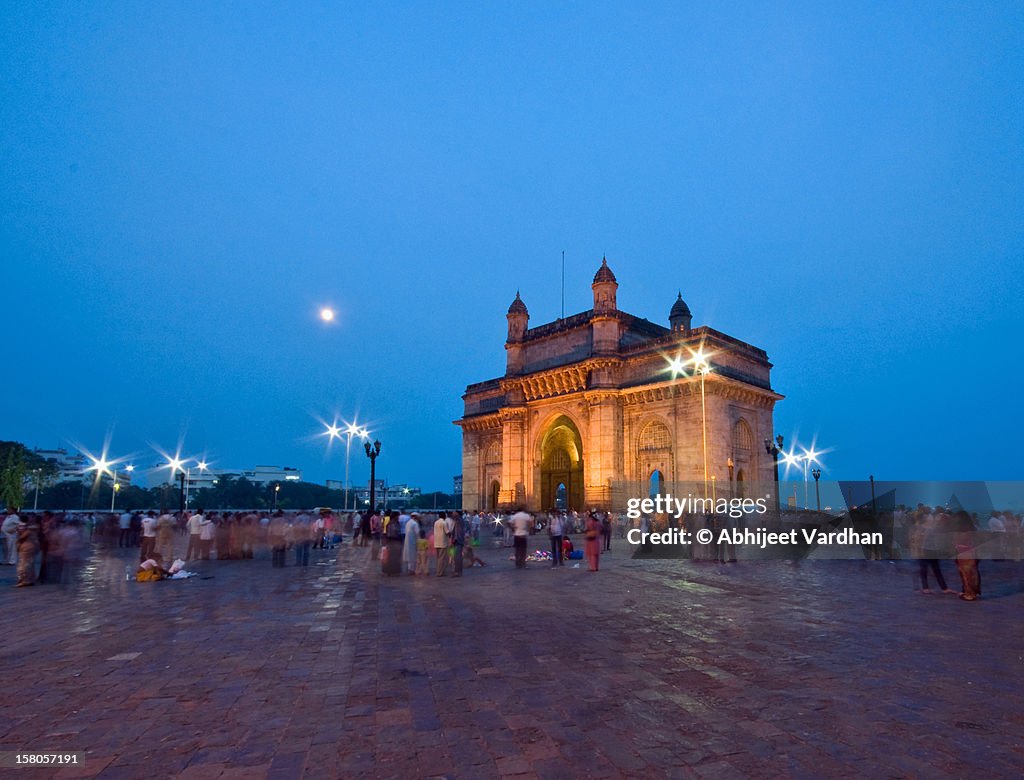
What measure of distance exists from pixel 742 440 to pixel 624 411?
300 inches

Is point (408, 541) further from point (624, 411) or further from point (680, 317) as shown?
point (680, 317)

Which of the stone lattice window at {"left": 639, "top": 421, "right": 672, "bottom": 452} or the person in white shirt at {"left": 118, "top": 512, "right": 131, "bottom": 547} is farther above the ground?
the stone lattice window at {"left": 639, "top": 421, "right": 672, "bottom": 452}

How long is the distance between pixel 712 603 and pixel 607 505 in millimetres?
28222

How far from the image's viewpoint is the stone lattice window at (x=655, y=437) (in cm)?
3809

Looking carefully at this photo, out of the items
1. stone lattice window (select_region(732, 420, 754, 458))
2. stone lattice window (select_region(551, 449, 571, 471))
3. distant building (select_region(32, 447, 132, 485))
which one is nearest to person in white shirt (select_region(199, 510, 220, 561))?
stone lattice window (select_region(732, 420, 754, 458))

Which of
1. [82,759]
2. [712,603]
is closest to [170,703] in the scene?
[82,759]

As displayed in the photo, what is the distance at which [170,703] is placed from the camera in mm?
5391

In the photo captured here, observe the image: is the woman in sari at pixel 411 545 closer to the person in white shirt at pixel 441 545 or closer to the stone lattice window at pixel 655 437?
the person in white shirt at pixel 441 545

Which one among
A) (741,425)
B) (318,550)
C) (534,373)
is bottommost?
(318,550)

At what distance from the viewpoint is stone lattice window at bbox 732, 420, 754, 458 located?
37.9 meters

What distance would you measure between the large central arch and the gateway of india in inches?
3.1

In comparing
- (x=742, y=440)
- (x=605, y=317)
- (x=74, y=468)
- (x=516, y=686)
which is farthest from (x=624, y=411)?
(x=74, y=468)

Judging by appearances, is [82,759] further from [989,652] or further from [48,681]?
[989,652]

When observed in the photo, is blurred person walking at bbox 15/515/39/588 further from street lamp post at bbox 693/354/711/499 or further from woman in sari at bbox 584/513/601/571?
street lamp post at bbox 693/354/711/499
